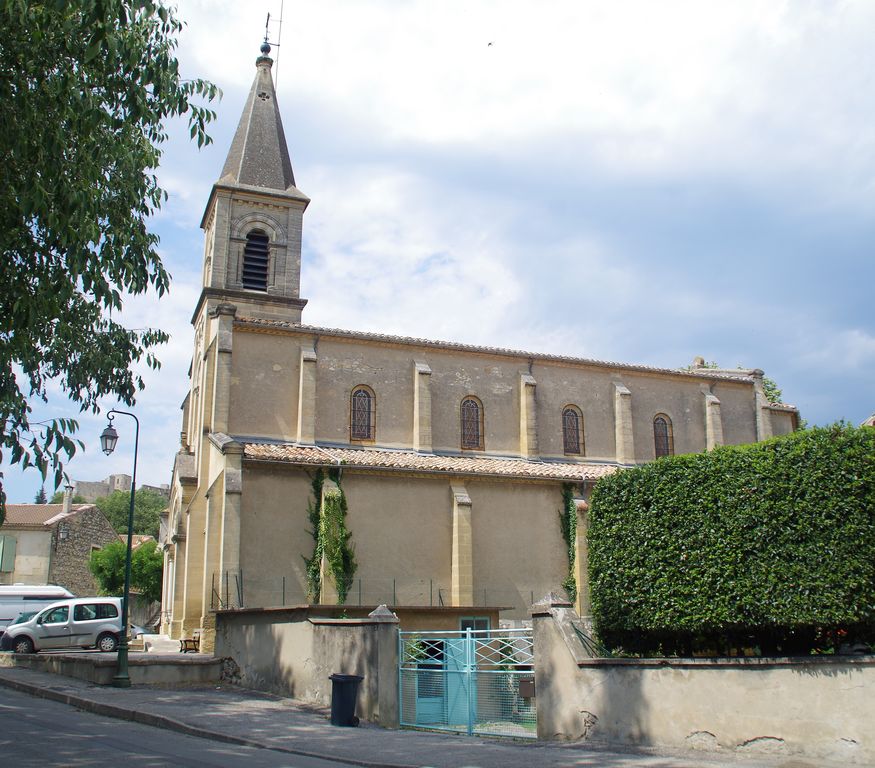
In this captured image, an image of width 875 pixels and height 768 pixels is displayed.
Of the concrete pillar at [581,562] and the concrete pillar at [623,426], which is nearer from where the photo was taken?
the concrete pillar at [581,562]

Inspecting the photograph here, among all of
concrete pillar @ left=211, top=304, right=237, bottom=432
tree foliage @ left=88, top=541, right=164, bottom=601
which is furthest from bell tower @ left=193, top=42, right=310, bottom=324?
tree foliage @ left=88, top=541, right=164, bottom=601

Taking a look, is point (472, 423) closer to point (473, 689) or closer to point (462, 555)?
point (462, 555)

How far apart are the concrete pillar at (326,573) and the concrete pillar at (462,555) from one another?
3.87m

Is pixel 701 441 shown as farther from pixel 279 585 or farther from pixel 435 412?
pixel 279 585

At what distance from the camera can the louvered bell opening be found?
35.2 m

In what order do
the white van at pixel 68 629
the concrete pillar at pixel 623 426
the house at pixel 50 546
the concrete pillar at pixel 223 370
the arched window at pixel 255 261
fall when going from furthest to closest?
the house at pixel 50 546 → the arched window at pixel 255 261 → the concrete pillar at pixel 623 426 → the concrete pillar at pixel 223 370 → the white van at pixel 68 629

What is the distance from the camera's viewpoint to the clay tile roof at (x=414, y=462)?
86.0 feet

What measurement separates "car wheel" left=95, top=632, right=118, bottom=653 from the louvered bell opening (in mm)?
15116

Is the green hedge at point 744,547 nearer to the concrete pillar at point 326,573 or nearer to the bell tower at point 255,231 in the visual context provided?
the concrete pillar at point 326,573

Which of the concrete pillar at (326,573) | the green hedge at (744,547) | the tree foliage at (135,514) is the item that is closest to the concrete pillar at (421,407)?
the concrete pillar at (326,573)

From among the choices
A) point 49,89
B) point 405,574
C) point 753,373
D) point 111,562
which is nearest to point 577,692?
point 49,89

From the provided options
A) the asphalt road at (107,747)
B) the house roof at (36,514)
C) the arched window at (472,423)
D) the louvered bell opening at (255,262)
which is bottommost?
the asphalt road at (107,747)

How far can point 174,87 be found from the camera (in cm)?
960

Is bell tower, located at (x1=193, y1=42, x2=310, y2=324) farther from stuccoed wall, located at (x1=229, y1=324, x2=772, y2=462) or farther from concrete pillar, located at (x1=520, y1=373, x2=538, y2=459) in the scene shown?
concrete pillar, located at (x1=520, y1=373, x2=538, y2=459)
